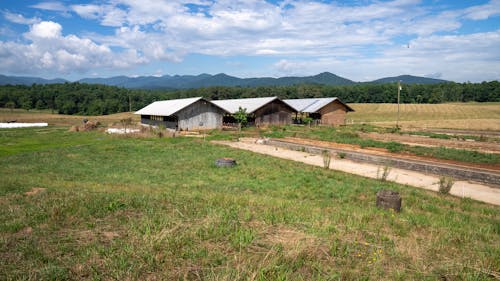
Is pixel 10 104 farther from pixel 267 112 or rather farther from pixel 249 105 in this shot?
pixel 267 112

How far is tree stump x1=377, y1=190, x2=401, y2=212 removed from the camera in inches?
332

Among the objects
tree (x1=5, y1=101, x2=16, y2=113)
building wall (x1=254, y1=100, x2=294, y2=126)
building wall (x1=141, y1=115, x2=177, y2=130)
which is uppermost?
tree (x1=5, y1=101, x2=16, y2=113)

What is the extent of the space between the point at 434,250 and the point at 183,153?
17735 mm

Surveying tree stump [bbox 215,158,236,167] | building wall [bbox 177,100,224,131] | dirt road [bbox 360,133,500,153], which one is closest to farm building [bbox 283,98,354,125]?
building wall [bbox 177,100,224,131]

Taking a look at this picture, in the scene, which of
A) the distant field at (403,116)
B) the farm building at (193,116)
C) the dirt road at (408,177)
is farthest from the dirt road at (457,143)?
the distant field at (403,116)

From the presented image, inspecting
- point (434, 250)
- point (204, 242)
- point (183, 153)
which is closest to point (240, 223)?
point (204, 242)

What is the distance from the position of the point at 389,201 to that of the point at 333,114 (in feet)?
138

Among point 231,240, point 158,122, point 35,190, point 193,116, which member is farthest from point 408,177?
point 158,122

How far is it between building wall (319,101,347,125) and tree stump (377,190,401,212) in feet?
133

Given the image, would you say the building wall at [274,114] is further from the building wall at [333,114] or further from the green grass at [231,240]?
the green grass at [231,240]

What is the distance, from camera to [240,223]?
19.0 feet

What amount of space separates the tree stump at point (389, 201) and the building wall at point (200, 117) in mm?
30676

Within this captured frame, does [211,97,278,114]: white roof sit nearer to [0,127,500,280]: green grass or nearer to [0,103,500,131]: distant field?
[0,103,500,131]: distant field

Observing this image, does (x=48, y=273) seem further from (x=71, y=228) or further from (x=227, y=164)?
(x=227, y=164)
